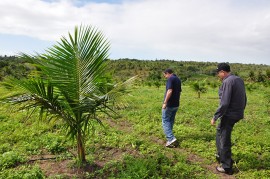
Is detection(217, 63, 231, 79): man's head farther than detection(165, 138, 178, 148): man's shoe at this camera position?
No

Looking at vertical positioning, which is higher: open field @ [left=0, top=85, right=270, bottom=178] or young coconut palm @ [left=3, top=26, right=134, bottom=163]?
young coconut palm @ [left=3, top=26, right=134, bottom=163]

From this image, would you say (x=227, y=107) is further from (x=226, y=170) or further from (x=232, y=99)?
(x=226, y=170)

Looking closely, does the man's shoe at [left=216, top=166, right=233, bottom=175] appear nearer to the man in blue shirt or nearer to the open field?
the open field

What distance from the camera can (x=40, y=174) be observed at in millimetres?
5180

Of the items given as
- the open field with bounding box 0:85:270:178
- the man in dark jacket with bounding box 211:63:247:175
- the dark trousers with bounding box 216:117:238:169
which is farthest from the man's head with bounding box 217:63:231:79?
the open field with bounding box 0:85:270:178

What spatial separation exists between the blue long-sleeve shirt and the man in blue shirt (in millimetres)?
1859

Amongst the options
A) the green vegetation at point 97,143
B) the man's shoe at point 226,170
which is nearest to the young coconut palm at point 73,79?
the green vegetation at point 97,143

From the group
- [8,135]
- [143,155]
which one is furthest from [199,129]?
[8,135]

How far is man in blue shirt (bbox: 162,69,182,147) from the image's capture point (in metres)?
6.98

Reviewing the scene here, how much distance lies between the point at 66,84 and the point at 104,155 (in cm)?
244

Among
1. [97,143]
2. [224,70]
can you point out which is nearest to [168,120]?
[97,143]

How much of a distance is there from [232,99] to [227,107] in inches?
8.9

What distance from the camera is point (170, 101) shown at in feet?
23.2

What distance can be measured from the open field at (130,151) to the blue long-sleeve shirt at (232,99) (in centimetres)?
133
